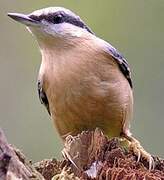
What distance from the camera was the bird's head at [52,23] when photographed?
18.0 feet

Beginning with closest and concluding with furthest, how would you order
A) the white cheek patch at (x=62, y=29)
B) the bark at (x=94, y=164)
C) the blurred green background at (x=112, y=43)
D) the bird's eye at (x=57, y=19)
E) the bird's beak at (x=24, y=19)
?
the bark at (x=94, y=164), the bird's beak at (x=24, y=19), the white cheek patch at (x=62, y=29), the bird's eye at (x=57, y=19), the blurred green background at (x=112, y=43)

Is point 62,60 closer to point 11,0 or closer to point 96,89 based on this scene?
point 96,89

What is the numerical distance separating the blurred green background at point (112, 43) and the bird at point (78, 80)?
203cm

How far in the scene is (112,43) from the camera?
28.2 ft

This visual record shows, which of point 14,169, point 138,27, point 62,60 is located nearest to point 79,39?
point 62,60

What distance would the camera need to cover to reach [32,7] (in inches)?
353

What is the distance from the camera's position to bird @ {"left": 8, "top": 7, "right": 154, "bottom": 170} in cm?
548

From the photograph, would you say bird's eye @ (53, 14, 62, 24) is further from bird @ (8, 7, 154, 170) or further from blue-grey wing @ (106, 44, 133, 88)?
blue-grey wing @ (106, 44, 133, 88)

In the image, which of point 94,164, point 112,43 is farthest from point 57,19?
point 112,43

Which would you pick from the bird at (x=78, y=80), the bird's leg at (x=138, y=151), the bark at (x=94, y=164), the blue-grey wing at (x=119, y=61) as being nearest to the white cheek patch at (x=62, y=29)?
the bird at (x=78, y=80)

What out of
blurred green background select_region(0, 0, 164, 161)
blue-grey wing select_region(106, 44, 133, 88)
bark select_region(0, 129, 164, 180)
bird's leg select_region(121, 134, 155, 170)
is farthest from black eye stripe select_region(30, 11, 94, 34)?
blurred green background select_region(0, 0, 164, 161)

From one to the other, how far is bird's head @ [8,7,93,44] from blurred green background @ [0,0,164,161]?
211 centimetres

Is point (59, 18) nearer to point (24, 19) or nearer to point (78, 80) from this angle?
point (24, 19)

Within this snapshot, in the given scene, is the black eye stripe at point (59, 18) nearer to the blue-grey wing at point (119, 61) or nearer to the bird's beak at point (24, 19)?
the bird's beak at point (24, 19)
